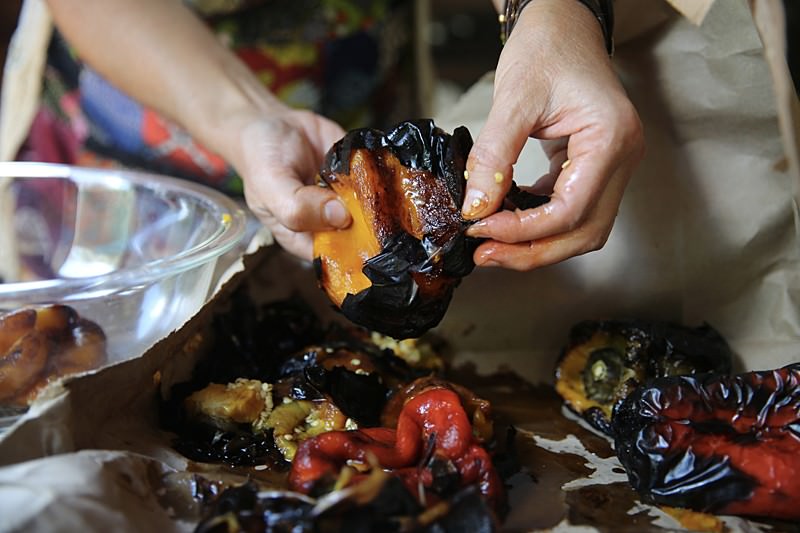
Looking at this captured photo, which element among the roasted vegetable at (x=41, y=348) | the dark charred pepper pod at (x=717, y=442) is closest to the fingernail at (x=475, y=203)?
the dark charred pepper pod at (x=717, y=442)

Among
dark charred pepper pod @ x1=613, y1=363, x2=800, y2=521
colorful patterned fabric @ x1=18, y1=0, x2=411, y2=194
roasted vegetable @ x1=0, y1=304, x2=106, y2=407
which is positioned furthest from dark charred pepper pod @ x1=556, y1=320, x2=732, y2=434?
colorful patterned fabric @ x1=18, y1=0, x2=411, y2=194

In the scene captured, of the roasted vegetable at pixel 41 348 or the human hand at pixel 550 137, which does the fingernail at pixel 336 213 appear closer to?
the human hand at pixel 550 137

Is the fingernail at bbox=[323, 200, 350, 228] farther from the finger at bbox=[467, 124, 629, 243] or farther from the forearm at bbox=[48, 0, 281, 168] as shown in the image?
the forearm at bbox=[48, 0, 281, 168]

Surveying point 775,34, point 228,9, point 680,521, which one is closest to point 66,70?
point 228,9

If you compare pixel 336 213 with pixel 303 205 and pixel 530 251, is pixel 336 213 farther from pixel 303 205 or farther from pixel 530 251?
pixel 530 251

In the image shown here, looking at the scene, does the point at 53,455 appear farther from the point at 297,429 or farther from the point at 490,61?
the point at 490,61
